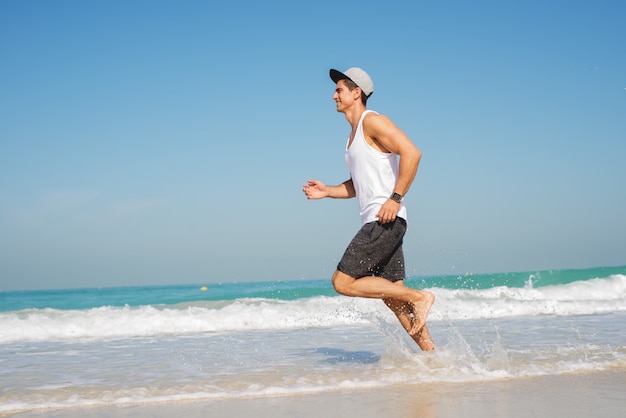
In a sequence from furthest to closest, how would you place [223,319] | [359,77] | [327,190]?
[223,319], [327,190], [359,77]

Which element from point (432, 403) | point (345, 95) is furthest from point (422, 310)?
point (345, 95)

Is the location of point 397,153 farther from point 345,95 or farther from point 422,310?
point 422,310

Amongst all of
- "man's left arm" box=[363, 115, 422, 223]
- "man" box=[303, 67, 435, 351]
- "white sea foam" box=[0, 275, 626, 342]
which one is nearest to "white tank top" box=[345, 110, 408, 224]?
"man" box=[303, 67, 435, 351]

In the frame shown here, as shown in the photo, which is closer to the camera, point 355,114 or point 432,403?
point 432,403

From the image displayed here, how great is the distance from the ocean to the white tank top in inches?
46.8

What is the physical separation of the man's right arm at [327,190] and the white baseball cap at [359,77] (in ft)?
2.47

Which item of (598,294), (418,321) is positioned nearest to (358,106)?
(418,321)

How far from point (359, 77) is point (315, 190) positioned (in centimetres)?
98

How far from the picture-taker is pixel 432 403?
11.3 feet

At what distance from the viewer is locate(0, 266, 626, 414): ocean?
166 inches

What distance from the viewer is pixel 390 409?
3.32 meters

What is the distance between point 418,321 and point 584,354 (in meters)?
1.83

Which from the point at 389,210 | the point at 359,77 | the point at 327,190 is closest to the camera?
the point at 389,210

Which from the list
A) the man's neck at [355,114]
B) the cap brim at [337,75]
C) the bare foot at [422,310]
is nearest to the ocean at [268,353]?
the bare foot at [422,310]
